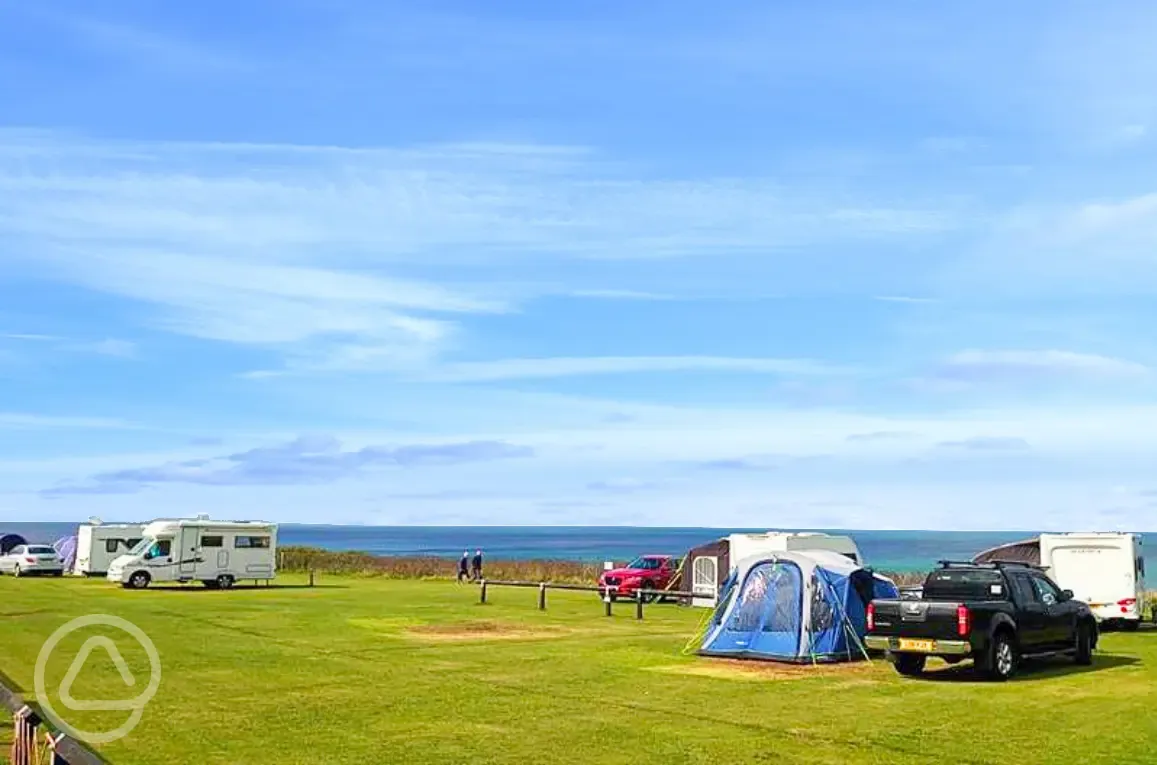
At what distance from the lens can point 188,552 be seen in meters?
47.3

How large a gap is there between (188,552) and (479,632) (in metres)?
23.1

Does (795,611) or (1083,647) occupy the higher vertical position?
(795,611)

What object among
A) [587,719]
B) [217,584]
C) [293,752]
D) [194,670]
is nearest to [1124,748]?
[587,719]

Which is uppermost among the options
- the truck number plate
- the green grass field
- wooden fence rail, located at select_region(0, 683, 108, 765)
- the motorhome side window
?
the motorhome side window

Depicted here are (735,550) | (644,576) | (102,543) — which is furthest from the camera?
(102,543)

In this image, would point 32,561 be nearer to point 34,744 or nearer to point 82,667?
point 82,667

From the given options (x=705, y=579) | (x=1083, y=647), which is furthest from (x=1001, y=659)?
(x=705, y=579)

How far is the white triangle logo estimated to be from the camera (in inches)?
644

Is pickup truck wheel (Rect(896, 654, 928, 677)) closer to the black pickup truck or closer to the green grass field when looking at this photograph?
the black pickup truck

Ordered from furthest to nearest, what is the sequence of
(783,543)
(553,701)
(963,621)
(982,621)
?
(783,543), (982,621), (963,621), (553,701)

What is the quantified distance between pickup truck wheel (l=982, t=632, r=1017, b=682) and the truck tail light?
50cm

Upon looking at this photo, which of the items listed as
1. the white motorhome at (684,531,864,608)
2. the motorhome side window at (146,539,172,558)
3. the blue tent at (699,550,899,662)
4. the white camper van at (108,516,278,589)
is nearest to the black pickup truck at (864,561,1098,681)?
the blue tent at (699,550,899,662)

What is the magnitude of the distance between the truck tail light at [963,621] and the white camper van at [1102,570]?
12859 millimetres

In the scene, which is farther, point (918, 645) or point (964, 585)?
point (964, 585)
